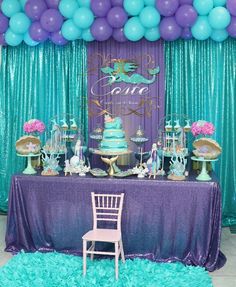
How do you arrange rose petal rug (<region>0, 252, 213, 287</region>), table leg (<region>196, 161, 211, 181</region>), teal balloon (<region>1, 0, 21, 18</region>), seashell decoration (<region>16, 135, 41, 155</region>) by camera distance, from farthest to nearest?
teal balloon (<region>1, 0, 21, 18</region>), seashell decoration (<region>16, 135, 41, 155</region>), table leg (<region>196, 161, 211, 181</region>), rose petal rug (<region>0, 252, 213, 287</region>)

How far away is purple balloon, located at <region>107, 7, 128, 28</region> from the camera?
13.8 feet

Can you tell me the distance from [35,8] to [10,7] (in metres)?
0.32

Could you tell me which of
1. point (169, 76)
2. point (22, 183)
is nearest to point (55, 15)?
point (169, 76)

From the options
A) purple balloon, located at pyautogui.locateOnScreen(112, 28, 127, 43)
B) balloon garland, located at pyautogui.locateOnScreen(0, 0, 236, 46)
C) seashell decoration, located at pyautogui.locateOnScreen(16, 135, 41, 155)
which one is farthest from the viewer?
purple balloon, located at pyautogui.locateOnScreen(112, 28, 127, 43)

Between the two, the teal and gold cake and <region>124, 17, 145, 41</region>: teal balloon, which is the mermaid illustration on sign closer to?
<region>124, 17, 145, 41</region>: teal balloon

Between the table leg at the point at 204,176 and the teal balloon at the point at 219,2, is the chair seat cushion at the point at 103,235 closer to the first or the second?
the table leg at the point at 204,176

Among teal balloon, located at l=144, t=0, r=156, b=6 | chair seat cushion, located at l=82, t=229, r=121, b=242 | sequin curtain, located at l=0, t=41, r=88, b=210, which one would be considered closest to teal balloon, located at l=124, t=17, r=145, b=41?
teal balloon, located at l=144, t=0, r=156, b=6

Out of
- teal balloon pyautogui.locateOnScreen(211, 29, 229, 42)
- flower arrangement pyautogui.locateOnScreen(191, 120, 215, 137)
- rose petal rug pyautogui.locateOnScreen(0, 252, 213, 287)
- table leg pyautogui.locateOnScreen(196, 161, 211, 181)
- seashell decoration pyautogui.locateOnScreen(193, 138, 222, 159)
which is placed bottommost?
rose petal rug pyautogui.locateOnScreen(0, 252, 213, 287)

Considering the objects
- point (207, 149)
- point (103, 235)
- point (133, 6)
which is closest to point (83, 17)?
point (133, 6)

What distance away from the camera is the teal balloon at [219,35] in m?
4.25

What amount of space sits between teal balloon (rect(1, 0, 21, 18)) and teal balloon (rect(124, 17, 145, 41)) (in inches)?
47.2

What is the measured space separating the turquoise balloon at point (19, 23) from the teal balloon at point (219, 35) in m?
1.93

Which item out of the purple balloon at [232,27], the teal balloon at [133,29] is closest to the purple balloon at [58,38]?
the teal balloon at [133,29]

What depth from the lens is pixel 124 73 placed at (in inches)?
192
